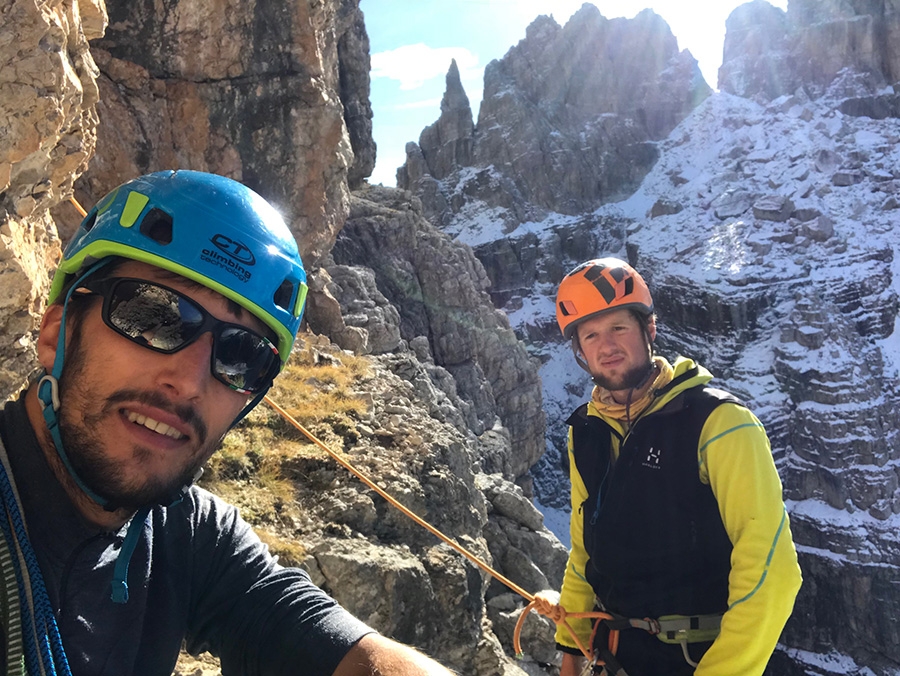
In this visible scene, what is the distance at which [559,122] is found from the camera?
385 feet

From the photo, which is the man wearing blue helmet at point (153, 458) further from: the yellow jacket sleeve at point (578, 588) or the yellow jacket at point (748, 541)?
the yellow jacket sleeve at point (578, 588)

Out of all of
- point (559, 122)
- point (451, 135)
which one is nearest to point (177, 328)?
point (451, 135)

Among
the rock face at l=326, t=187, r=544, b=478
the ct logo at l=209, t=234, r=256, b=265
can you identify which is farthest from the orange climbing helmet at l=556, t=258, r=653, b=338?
the rock face at l=326, t=187, r=544, b=478

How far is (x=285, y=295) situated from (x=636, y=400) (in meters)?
2.58

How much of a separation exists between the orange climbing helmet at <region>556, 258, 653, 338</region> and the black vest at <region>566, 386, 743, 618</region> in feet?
3.45

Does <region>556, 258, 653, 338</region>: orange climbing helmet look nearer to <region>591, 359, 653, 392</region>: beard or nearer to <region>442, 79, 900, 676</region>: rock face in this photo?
<region>591, 359, 653, 392</region>: beard

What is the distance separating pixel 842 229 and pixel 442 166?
244 feet

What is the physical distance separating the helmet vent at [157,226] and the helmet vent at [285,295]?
464 millimetres

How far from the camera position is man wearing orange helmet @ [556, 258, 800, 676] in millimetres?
2961

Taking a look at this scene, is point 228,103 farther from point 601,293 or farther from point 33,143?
point 601,293

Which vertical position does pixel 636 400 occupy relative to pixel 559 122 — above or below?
below

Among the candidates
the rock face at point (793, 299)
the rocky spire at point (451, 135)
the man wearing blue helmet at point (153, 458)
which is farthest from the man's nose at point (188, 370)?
the rocky spire at point (451, 135)

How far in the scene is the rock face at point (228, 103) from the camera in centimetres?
1284

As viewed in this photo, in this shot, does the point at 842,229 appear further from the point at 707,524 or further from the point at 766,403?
the point at 707,524
